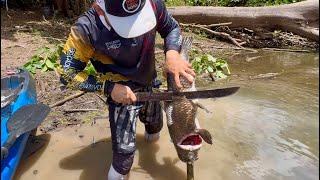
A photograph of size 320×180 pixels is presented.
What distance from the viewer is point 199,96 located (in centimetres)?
237

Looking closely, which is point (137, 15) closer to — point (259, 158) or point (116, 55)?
point (116, 55)

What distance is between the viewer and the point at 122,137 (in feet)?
9.84

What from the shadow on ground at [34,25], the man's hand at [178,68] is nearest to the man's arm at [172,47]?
the man's hand at [178,68]

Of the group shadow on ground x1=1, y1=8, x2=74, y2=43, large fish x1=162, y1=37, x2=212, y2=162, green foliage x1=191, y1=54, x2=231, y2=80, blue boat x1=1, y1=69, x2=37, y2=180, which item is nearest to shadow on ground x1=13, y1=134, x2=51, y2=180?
blue boat x1=1, y1=69, x2=37, y2=180

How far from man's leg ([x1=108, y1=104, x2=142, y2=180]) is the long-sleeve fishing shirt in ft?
0.77

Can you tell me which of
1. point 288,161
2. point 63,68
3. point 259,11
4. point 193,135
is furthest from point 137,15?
point 259,11

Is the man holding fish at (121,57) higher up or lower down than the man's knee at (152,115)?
higher up

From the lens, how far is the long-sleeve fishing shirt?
111 inches

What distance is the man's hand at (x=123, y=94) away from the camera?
2576mm

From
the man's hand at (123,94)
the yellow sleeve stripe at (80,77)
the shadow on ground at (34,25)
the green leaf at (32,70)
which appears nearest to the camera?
the man's hand at (123,94)

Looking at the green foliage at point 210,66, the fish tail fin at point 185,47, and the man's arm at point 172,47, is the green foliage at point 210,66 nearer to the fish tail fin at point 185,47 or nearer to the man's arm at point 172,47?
the fish tail fin at point 185,47

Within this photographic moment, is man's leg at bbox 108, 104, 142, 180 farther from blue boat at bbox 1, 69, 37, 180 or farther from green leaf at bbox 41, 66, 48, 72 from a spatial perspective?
green leaf at bbox 41, 66, 48, 72

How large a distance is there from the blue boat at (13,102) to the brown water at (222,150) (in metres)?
0.29

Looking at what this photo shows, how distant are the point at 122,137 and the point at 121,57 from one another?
22.8 inches
